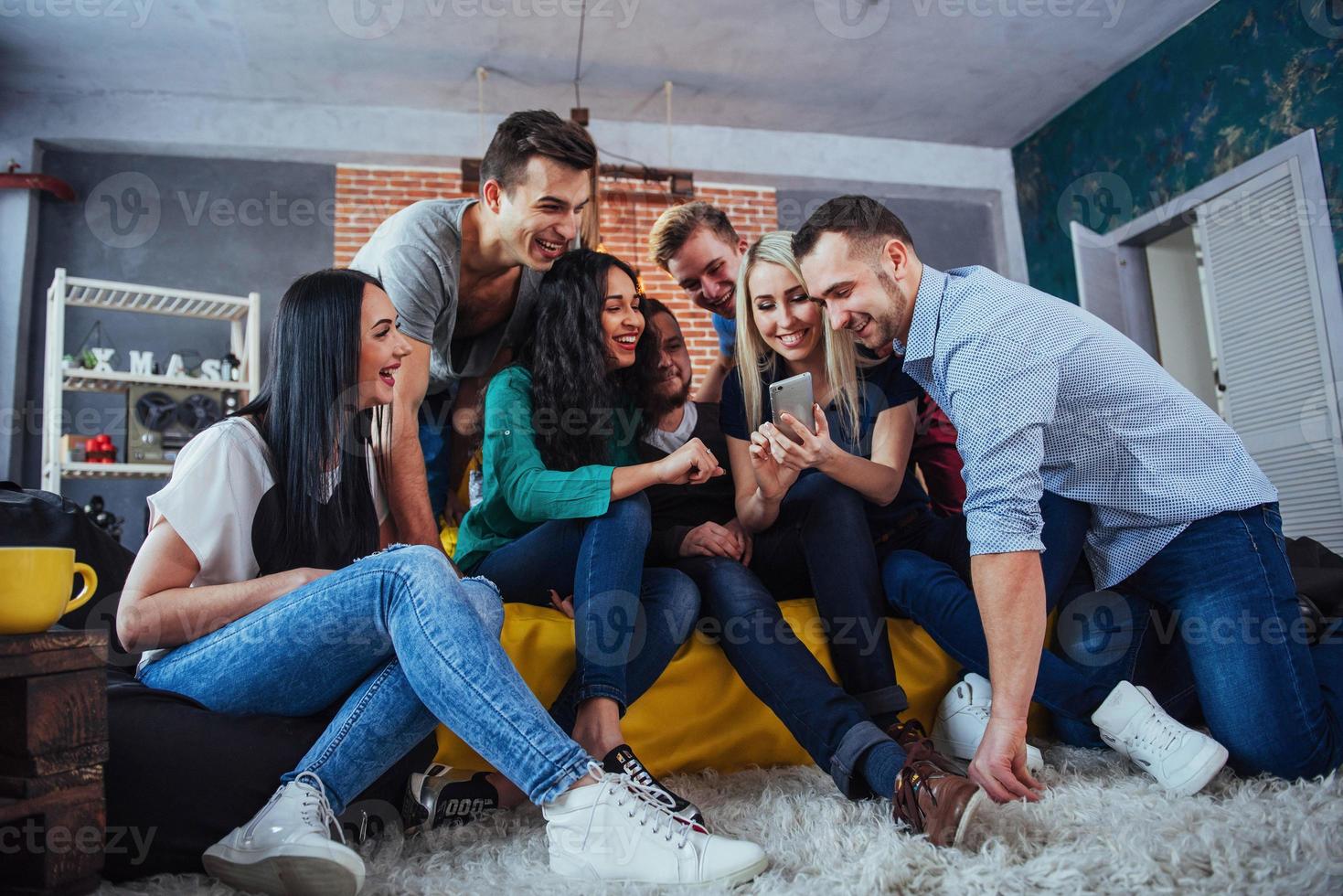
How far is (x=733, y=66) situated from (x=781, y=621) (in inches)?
160

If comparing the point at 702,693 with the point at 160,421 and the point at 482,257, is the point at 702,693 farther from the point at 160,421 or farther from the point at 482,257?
the point at 160,421

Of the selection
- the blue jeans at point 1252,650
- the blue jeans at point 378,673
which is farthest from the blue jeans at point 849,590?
the blue jeans at point 378,673

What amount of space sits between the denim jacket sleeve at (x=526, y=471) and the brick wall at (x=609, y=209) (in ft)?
11.6

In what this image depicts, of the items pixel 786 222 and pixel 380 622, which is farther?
pixel 786 222

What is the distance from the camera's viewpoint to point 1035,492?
1316mm

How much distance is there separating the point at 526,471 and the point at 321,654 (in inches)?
24.2

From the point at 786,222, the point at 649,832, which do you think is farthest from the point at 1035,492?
the point at 786,222

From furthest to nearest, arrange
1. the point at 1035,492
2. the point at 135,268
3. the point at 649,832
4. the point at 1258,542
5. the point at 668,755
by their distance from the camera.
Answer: the point at 135,268 → the point at 668,755 → the point at 1258,542 → the point at 1035,492 → the point at 649,832

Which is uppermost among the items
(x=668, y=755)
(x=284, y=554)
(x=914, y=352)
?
(x=914, y=352)

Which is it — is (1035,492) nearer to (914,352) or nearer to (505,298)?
(914,352)

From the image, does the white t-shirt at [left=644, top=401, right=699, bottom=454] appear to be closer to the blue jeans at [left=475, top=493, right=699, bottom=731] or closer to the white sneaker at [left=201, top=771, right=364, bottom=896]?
the blue jeans at [left=475, top=493, right=699, bottom=731]

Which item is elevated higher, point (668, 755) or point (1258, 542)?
point (1258, 542)

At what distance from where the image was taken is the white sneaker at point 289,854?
1.05 m

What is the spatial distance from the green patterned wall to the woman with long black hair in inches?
172
